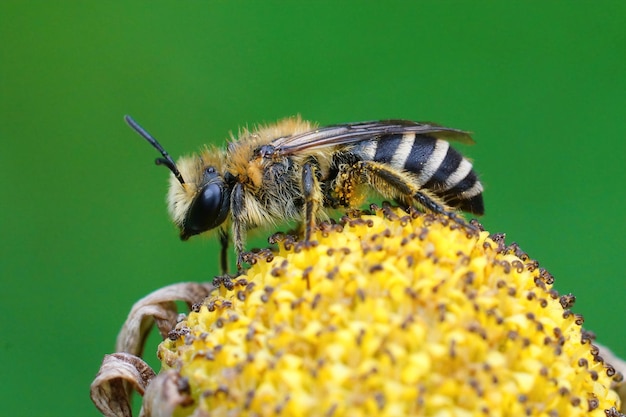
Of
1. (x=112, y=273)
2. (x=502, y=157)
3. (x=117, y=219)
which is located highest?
(x=502, y=157)

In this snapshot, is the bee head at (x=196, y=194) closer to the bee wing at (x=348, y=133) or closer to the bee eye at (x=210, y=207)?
the bee eye at (x=210, y=207)

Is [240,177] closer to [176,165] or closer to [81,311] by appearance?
[176,165]

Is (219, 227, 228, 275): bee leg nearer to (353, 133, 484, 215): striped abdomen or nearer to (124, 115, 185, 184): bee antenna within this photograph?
(124, 115, 185, 184): bee antenna

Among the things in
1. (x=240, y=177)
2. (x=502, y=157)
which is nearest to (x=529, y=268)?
(x=240, y=177)

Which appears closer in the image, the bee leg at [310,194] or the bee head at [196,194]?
the bee leg at [310,194]

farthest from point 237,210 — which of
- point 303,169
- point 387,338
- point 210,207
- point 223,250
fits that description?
point 387,338

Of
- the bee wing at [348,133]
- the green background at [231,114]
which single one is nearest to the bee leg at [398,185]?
the bee wing at [348,133]
